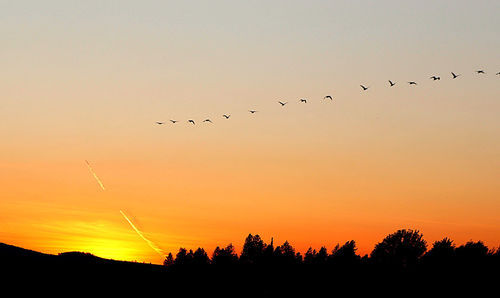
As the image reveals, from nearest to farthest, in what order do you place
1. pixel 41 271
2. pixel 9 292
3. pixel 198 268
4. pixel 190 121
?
1. pixel 190 121
2. pixel 9 292
3. pixel 41 271
4. pixel 198 268

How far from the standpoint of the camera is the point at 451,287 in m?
191

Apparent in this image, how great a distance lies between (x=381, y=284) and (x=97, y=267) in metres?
61.5

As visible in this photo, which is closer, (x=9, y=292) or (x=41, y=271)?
(x=9, y=292)

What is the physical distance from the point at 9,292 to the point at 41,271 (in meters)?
17.7

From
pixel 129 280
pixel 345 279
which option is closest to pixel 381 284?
pixel 345 279

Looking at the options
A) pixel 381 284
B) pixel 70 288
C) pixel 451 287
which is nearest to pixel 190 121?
pixel 70 288

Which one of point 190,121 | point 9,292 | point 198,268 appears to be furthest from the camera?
point 198,268

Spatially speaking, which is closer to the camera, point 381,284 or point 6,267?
point 6,267

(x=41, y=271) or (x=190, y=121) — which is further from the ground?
(x=190, y=121)

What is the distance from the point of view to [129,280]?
169 meters

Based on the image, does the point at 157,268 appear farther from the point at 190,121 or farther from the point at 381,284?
the point at 190,121

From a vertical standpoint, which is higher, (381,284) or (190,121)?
(190,121)

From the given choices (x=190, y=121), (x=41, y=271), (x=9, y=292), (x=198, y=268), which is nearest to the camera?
(x=190, y=121)

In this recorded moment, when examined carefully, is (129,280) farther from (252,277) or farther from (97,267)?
(252,277)
